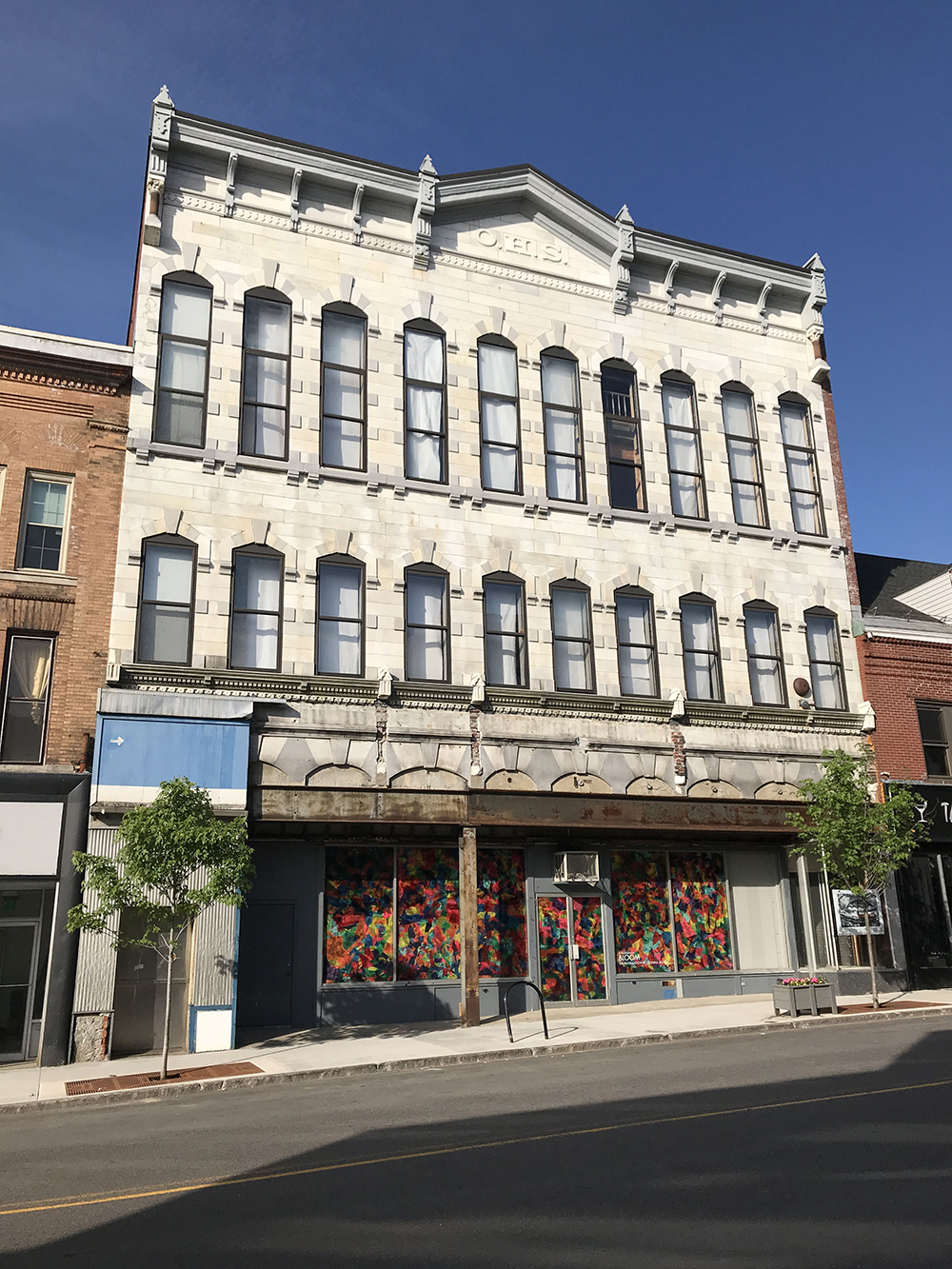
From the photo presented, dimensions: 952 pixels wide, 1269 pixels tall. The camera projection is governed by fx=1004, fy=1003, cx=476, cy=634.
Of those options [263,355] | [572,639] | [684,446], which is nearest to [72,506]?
[263,355]

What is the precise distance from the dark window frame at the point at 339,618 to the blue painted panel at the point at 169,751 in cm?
220

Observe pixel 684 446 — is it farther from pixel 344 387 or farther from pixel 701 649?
pixel 344 387

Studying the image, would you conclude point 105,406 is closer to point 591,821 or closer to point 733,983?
point 591,821

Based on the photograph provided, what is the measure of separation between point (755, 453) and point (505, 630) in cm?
909

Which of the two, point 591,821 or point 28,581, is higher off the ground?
point 28,581

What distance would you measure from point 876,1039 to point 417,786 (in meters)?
9.23

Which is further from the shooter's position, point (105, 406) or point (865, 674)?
point (865, 674)

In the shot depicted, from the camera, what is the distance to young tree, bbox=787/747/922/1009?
69.4ft

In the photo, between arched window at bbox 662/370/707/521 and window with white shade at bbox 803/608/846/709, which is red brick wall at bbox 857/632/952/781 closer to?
window with white shade at bbox 803/608/846/709

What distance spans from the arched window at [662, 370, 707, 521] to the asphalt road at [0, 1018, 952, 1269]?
1459 centimetres

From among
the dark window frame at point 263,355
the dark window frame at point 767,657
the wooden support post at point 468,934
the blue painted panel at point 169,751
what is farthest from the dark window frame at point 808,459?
the blue painted panel at point 169,751

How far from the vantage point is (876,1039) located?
1602 cm

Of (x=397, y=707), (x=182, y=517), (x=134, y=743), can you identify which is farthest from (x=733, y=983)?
(x=182, y=517)

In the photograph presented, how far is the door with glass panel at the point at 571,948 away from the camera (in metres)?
21.2
